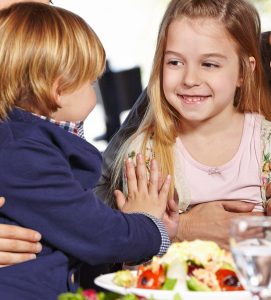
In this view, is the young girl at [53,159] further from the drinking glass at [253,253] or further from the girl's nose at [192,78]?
the drinking glass at [253,253]

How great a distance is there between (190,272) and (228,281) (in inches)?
2.7

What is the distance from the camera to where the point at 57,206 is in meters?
1.83

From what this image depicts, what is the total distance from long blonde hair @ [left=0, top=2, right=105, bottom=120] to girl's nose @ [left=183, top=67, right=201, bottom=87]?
19.8 inches

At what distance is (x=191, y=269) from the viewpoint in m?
1.38

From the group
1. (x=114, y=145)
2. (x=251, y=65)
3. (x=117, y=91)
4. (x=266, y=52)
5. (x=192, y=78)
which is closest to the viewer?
(x=192, y=78)

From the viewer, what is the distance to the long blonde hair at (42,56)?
6.18 feet

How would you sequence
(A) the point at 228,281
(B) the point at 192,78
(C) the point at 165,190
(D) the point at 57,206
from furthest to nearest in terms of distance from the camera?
(B) the point at 192,78
(C) the point at 165,190
(D) the point at 57,206
(A) the point at 228,281

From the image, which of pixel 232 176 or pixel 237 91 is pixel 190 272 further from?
pixel 237 91

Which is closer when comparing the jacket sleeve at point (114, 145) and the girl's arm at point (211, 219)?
the girl's arm at point (211, 219)

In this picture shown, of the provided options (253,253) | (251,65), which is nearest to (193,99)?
(251,65)

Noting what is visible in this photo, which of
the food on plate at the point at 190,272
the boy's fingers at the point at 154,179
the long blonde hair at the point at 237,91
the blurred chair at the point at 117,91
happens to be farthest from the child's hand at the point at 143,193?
the blurred chair at the point at 117,91

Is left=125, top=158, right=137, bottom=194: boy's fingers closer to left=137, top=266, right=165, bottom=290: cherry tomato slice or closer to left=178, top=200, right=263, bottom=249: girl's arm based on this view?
left=178, top=200, right=263, bottom=249: girl's arm

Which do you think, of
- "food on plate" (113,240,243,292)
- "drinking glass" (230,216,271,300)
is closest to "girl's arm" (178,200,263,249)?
"food on plate" (113,240,243,292)

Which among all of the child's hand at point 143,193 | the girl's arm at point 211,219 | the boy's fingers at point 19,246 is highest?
the boy's fingers at point 19,246
